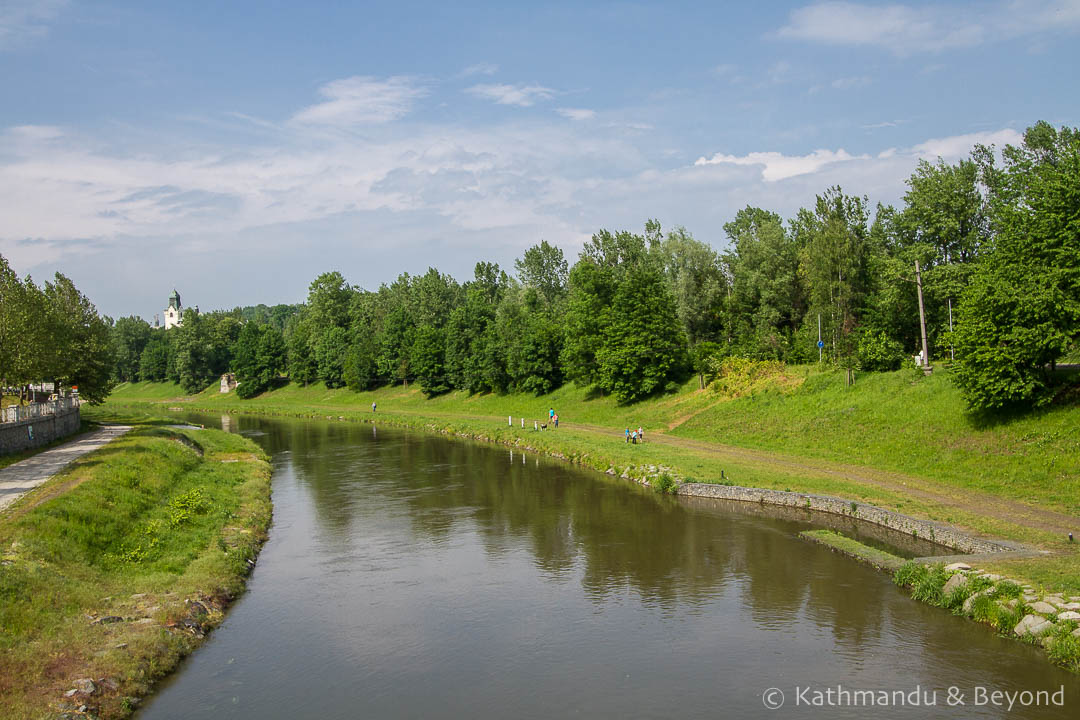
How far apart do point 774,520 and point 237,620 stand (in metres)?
20.6

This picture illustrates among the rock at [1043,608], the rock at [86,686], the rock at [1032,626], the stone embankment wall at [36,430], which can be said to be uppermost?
the stone embankment wall at [36,430]

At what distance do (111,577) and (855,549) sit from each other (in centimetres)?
2369

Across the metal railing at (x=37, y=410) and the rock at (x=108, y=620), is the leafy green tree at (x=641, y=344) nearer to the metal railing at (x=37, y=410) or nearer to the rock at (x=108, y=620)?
the metal railing at (x=37, y=410)

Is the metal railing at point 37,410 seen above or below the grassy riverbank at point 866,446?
above

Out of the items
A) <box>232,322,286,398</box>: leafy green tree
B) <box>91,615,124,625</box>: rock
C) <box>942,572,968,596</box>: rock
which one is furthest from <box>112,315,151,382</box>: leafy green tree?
<box>942,572,968,596</box>: rock

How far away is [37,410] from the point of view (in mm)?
45031

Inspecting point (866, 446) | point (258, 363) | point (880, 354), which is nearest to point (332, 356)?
point (258, 363)

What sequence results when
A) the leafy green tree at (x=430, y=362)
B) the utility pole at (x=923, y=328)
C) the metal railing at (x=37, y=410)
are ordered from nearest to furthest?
the metal railing at (x=37, y=410)
the utility pole at (x=923, y=328)
the leafy green tree at (x=430, y=362)

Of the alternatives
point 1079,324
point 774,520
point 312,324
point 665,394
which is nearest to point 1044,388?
point 1079,324


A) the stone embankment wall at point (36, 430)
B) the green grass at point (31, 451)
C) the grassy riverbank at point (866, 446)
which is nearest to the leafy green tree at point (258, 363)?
the grassy riverbank at point (866, 446)

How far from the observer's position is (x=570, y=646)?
62.2 feet

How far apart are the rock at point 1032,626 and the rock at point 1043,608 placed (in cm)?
17

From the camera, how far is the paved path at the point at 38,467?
1142 inches

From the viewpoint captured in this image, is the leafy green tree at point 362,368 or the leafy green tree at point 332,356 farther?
the leafy green tree at point 332,356
